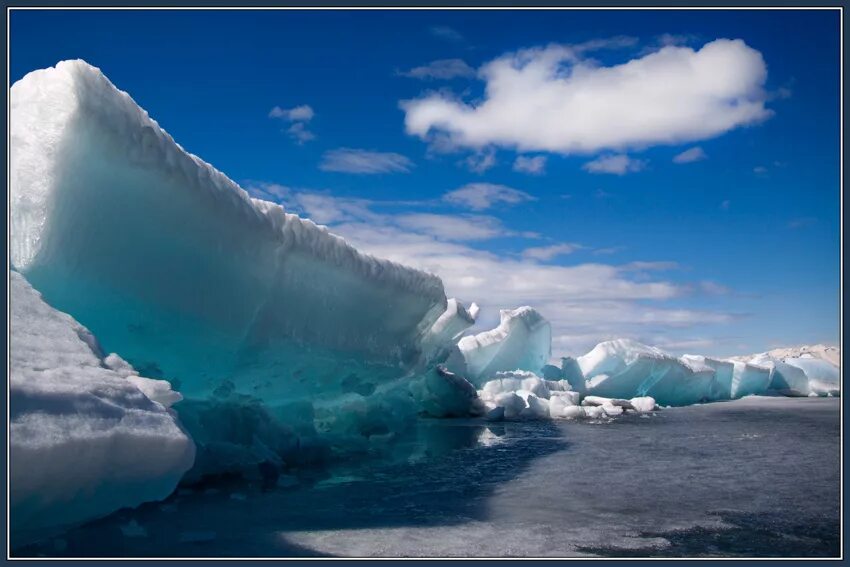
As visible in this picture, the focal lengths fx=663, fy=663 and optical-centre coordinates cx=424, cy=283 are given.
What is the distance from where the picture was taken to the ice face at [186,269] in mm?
5309

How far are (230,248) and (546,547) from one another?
4327 mm

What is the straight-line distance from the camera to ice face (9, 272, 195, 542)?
3518 millimetres

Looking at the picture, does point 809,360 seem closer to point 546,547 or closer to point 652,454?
point 652,454

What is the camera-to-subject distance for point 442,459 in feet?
28.5

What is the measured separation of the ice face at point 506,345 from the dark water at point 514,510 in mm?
12078

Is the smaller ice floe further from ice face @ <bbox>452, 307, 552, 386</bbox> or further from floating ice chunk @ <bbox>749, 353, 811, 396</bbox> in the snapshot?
floating ice chunk @ <bbox>749, 353, 811, 396</bbox>

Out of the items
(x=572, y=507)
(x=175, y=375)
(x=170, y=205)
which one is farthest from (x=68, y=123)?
(x=572, y=507)

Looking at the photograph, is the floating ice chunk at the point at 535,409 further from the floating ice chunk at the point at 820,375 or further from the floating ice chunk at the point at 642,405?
the floating ice chunk at the point at 820,375

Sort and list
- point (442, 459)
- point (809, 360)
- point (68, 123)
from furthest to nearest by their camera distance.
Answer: point (809, 360)
point (442, 459)
point (68, 123)

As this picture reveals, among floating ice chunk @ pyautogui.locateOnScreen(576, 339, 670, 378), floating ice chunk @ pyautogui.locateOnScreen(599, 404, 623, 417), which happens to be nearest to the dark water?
floating ice chunk @ pyautogui.locateOnScreen(599, 404, 623, 417)

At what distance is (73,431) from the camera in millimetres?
3660

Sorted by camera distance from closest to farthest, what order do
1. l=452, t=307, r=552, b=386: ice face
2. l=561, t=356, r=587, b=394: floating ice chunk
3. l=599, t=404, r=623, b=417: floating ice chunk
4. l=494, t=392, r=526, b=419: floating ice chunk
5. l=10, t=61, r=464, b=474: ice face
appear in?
l=10, t=61, r=464, b=474: ice face
l=494, t=392, r=526, b=419: floating ice chunk
l=599, t=404, r=623, b=417: floating ice chunk
l=452, t=307, r=552, b=386: ice face
l=561, t=356, r=587, b=394: floating ice chunk

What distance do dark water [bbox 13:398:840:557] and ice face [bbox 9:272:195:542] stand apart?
0.78 ft

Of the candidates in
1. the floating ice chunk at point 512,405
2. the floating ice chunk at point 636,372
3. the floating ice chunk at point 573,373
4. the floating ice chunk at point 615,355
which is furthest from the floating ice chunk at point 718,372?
the floating ice chunk at point 512,405
